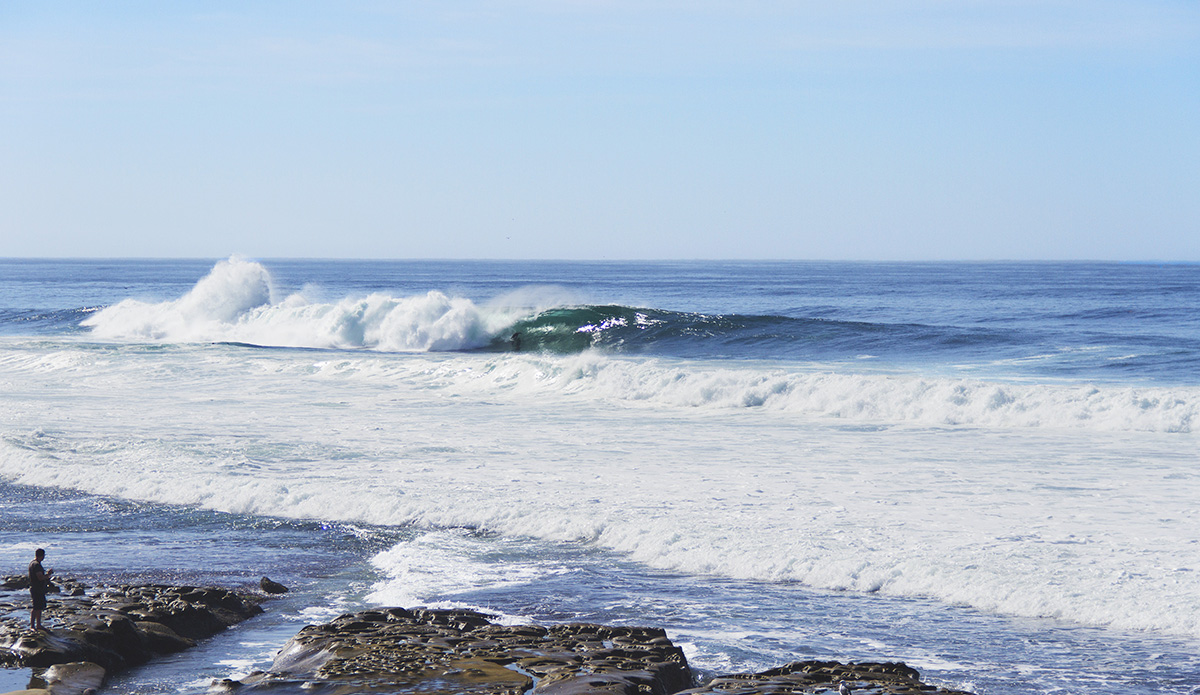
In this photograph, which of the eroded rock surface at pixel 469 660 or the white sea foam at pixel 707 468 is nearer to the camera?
the eroded rock surface at pixel 469 660

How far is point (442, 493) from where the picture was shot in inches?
489

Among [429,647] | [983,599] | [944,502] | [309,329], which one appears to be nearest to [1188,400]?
[944,502]

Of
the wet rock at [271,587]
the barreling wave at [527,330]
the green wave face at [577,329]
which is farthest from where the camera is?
the green wave face at [577,329]

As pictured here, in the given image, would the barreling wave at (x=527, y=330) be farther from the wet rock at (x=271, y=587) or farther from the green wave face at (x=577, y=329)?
the wet rock at (x=271, y=587)

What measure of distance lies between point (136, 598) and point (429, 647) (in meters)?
2.84

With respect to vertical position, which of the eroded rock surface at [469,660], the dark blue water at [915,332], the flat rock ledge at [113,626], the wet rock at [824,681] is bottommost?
the flat rock ledge at [113,626]

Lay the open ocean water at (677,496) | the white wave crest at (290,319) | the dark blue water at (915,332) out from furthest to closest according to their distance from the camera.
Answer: the white wave crest at (290,319) < the dark blue water at (915,332) < the open ocean water at (677,496)

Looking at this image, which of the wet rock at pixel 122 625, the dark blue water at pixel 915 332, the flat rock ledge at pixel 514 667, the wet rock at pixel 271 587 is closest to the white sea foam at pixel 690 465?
the wet rock at pixel 271 587

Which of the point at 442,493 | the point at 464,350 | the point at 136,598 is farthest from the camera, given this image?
the point at 464,350

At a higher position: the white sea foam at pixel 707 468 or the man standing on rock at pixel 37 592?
the man standing on rock at pixel 37 592

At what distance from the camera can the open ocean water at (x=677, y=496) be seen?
7.91 metres

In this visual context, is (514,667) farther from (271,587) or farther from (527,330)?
(527,330)

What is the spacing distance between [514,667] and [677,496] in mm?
5868

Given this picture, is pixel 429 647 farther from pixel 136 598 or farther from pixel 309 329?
pixel 309 329
